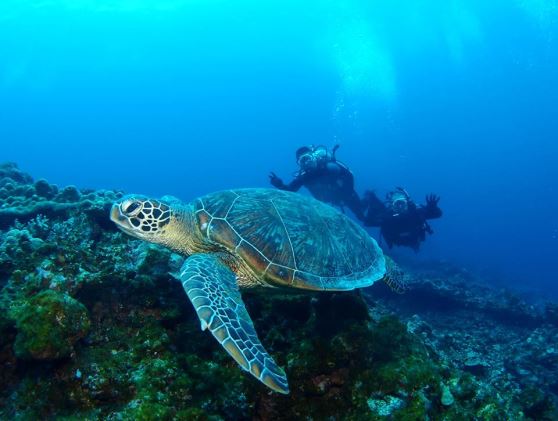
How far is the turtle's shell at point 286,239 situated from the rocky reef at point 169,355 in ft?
1.17

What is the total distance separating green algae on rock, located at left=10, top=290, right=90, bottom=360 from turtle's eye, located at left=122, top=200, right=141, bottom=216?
1494 millimetres

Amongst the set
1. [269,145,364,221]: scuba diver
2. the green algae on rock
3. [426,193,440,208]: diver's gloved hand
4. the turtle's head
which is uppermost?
[269,145,364,221]: scuba diver

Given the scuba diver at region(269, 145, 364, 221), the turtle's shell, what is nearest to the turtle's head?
the turtle's shell

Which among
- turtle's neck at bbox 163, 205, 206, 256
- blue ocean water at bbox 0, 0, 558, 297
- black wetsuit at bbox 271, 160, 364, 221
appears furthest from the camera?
blue ocean water at bbox 0, 0, 558, 297

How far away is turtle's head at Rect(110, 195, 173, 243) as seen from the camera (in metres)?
3.72

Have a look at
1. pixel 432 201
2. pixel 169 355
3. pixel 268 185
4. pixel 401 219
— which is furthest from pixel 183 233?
pixel 268 185

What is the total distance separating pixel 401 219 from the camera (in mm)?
10398

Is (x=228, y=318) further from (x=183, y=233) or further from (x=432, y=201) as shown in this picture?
(x=432, y=201)

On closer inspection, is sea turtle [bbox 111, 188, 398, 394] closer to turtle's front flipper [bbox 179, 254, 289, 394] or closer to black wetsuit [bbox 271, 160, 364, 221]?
turtle's front flipper [bbox 179, 254, 289, 394]

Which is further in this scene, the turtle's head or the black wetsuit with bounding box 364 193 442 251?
the black wetsuit with bounding box 364 193 442 251

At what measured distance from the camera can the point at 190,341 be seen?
2.97 metres

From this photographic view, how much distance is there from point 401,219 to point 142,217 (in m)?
8.31

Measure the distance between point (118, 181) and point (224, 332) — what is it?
142m

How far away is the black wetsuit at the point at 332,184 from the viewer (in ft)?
35.9
